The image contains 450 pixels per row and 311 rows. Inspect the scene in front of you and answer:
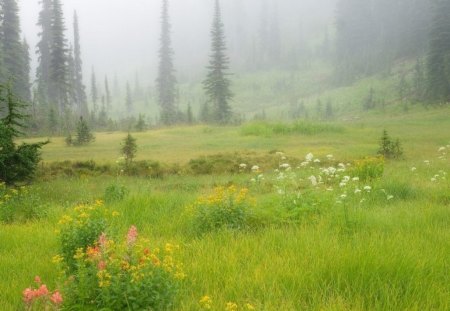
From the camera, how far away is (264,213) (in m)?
6.74

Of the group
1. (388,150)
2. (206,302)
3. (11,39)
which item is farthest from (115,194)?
(11,39)

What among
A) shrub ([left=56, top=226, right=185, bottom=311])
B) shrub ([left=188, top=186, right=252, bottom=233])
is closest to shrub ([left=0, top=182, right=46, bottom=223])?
shrub ([left=188, top=186, right=252, bottom=233])

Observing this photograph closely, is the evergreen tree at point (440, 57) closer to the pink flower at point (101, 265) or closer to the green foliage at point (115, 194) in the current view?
the green foliage at point (115, 194)

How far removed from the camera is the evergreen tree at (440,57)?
45.9 meters

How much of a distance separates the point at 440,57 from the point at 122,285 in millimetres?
51846

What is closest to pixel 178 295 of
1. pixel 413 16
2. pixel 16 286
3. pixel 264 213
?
pixel 16 286

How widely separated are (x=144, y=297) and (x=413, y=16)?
7871 centimetres

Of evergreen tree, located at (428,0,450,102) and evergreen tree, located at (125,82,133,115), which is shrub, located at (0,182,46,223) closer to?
evergreen tree, located at (428,0,450,102)

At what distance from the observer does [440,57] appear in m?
47.5

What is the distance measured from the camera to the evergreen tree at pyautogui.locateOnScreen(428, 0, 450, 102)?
45.9 metres

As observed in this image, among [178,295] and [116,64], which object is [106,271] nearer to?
[178,295]

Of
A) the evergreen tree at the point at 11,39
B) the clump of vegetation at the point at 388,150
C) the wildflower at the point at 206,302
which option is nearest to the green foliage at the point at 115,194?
the wildflower at the point at 206,302

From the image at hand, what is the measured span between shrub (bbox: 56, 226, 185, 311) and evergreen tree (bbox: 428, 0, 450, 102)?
48.3 meters

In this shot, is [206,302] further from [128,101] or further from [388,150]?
[128,101]
